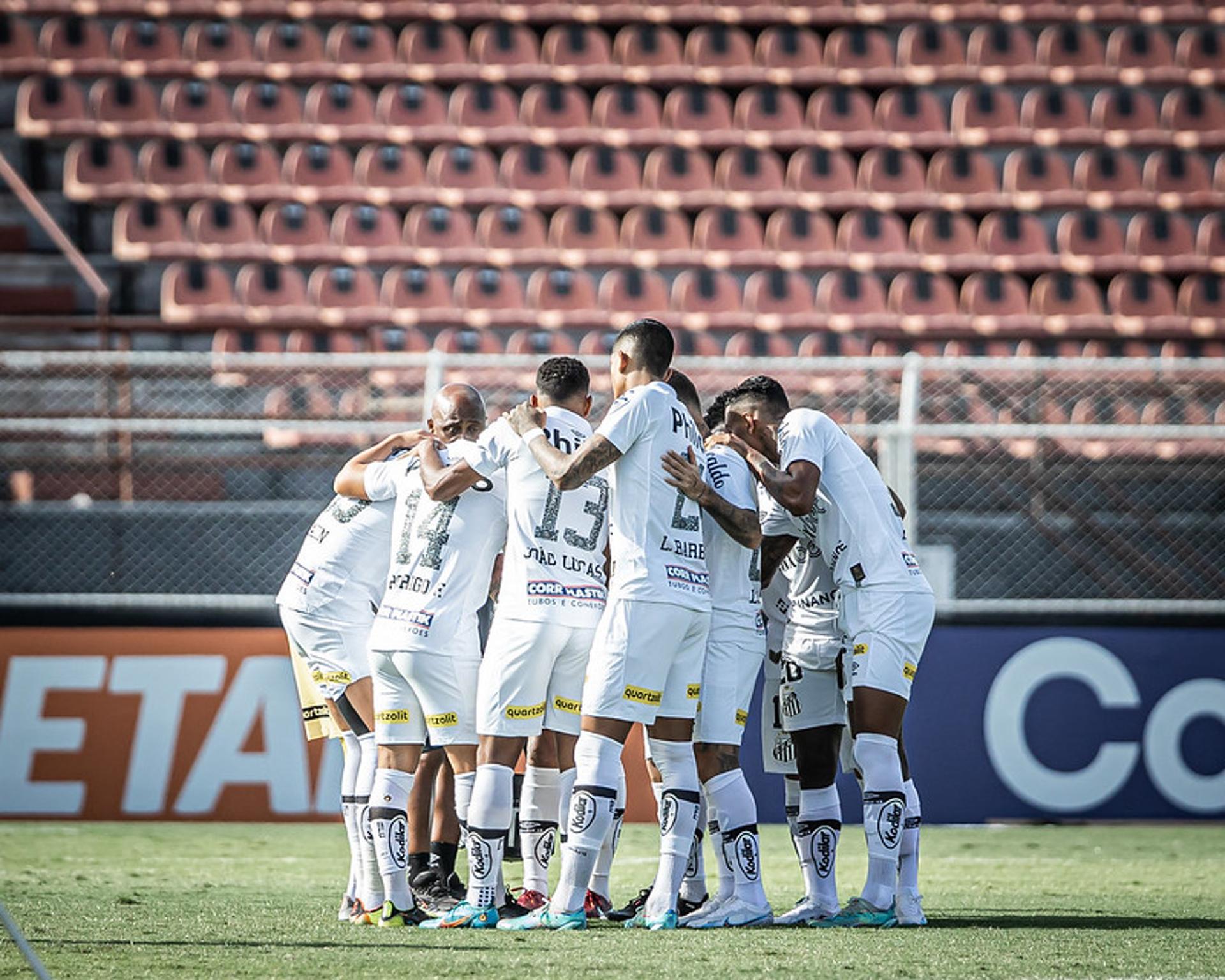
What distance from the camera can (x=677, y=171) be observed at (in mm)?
17375

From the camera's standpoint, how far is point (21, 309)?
16.6 metres

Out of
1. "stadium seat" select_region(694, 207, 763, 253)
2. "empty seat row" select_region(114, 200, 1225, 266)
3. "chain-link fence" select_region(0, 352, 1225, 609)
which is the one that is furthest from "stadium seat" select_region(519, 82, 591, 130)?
"chain-link fence" select_region(0, 352, 1225, 609)

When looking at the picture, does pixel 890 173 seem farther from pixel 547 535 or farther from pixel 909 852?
pixel 547 535

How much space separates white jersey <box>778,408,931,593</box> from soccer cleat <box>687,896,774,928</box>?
4.15ft

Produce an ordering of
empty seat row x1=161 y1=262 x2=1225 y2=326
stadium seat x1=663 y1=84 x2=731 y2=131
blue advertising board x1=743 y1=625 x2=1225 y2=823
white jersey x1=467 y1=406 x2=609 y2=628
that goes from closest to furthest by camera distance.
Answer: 1. white jersey x1=467 y1=406 x2=609 y2=628
2. blue advertising board x1=743 y1=625 x2=1225 y2=823
3. empty seat row x1=161 y1=262 x2=1225 y2=326
4. stadium seat x1=663 y1=84 x2=731 y2=131

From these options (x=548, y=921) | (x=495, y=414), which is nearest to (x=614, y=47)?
(x=495, y=414)

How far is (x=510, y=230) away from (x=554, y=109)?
1759 mm

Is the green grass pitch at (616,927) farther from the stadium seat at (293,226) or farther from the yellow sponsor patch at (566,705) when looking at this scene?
the stadium seat at (293,226)

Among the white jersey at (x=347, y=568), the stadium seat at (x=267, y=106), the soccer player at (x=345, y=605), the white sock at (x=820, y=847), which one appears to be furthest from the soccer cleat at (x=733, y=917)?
the stadium seat at (x=267, y=106)

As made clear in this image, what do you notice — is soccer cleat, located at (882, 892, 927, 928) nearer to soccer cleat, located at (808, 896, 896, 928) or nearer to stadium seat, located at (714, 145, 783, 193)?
soccer cleat, located at (808, 896, 896, 928)

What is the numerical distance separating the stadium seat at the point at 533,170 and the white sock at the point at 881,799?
11.5 metres

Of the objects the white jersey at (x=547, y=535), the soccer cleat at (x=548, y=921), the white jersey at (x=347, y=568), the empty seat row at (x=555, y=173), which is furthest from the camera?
Answer: the empty seat row at (x=555, y=173)

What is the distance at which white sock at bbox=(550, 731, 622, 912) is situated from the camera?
6109 mm

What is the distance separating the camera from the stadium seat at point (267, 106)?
58.5 ft
